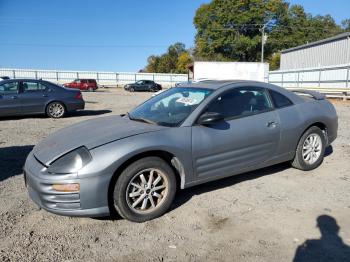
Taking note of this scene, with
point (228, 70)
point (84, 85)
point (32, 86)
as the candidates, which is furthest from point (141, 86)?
point (32, 86)

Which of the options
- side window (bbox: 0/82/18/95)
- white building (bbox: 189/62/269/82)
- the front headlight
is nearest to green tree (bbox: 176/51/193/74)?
white building (bbox: 189/62/269/82)

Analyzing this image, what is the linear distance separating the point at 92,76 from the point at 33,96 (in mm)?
40772

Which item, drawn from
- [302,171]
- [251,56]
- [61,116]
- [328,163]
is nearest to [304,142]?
[302,171]

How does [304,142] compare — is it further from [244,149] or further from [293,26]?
[293,26]

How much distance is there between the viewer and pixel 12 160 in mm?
5934

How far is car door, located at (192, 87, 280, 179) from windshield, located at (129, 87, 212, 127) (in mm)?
226

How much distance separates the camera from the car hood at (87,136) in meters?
3.59

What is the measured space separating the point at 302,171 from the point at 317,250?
2.33 meters

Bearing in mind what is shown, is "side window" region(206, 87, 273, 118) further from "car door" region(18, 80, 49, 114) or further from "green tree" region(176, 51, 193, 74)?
"green tree" region(176, 51, 193, 74)

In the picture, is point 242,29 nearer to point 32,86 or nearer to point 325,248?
point 32,86

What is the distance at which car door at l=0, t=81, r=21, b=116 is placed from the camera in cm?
1077

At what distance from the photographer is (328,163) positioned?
19.0 feet

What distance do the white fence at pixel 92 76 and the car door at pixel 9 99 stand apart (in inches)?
1508

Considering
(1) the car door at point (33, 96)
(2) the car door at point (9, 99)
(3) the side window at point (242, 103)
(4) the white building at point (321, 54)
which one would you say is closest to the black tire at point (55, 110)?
(1) the car door at point (33, 96)
